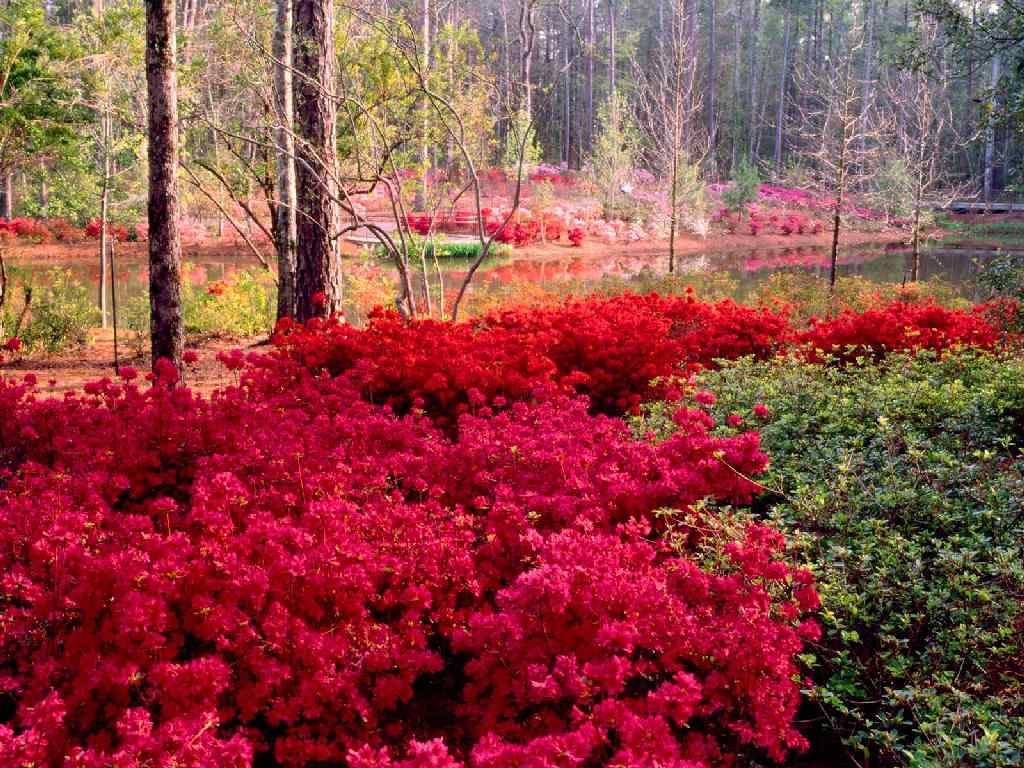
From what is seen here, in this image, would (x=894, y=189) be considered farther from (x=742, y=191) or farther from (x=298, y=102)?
(x=298, y=102)

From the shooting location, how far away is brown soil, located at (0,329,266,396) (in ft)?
28.0

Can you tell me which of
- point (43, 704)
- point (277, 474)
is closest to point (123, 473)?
point (277, 474)

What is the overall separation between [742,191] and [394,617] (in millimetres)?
35113

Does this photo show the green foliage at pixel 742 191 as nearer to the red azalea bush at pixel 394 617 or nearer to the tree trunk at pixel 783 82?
the tree trunk at pixel 783 82

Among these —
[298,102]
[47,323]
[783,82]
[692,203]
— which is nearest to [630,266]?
[692,203]

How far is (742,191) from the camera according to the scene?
35750 mm

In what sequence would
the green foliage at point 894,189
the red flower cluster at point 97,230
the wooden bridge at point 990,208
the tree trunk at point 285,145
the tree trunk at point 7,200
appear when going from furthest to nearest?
the wooden bridge at point 990,208 < the tree trunk at point 7,200 < the red flower cluster at point 97,230 < the green foliage at point 894,189 < the tree trunk at point 285,145

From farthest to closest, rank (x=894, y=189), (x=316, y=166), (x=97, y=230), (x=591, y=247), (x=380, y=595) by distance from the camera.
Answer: (x=591, y=247), (x=97, y=230), (x=894, y=189), (x=316, y=166), (x=380, y=595)

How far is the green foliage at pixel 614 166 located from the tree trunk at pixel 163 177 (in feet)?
86.9

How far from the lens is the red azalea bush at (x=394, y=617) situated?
2490mm

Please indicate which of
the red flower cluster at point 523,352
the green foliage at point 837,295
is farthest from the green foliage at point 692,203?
the red flower cluster at point 523,352

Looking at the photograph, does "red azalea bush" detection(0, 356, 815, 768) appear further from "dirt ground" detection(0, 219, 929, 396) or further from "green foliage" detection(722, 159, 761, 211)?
"green foliage" detection(722, 159, 761, 211)

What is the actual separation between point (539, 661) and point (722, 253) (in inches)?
1218

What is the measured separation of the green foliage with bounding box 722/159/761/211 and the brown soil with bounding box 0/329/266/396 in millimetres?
28753
